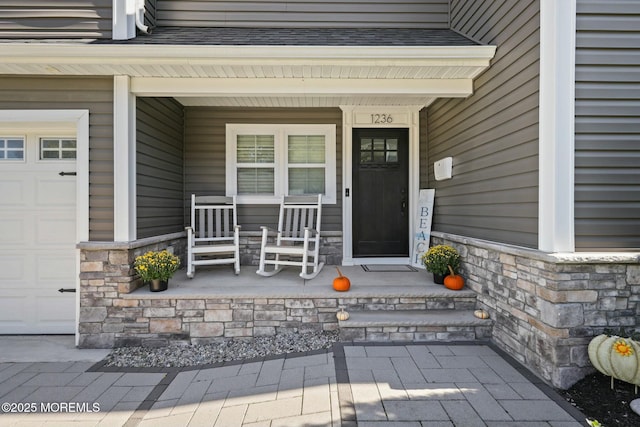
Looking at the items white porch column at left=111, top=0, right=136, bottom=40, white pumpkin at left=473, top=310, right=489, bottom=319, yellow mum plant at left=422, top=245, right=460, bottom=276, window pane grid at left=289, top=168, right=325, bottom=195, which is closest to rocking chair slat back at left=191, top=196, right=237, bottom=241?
window pane grid at left=289, top=168, right=325, bottom=195

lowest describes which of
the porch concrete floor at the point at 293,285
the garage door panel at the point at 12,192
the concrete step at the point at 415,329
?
the concrete step at the point at 415,329

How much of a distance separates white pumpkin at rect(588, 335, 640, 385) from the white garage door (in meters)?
4.27

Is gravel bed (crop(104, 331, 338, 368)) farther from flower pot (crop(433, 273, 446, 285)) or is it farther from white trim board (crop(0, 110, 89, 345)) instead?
flower pot (crop(433, 273, 446, 285))

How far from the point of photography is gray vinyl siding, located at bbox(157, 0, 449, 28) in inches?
163

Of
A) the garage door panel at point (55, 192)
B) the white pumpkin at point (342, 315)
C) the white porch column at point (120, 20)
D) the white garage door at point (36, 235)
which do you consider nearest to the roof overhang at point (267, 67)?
the white porch column at point (120, 20)

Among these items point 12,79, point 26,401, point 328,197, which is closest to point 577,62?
point 328,197

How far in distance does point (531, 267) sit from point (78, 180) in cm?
376

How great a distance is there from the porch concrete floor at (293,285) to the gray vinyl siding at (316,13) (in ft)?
9.70

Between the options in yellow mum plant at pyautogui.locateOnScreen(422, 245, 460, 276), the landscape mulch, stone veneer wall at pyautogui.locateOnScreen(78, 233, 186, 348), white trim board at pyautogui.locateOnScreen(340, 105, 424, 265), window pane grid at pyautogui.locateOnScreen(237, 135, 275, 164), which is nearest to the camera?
the landscape mulch

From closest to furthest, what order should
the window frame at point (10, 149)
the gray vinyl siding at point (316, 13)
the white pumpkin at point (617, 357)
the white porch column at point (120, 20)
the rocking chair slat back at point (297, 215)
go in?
the white pumpkin at point (617, 357), the white porch column at point (120, 20), the window frame at point (10, 149), the gray vinyl siding at point (316, 13), the rocking chair slat back at point (297, 215)

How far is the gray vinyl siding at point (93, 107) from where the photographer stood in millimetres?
3076

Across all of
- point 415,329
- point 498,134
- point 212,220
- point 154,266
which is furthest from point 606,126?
point 212,220

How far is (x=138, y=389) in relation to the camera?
238 cm

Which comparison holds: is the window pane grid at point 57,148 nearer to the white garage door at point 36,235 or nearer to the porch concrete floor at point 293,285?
the white garage door at point 36,235
